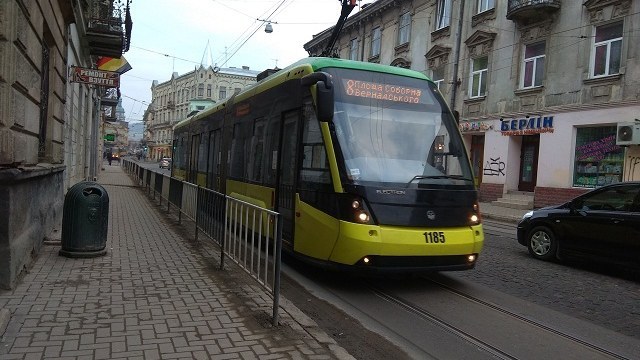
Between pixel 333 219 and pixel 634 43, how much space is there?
1486cm

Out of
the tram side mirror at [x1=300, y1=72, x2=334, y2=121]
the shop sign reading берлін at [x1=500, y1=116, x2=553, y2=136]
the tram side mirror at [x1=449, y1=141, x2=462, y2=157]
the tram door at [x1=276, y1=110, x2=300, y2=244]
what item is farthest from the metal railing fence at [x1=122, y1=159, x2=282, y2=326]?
the shop sign reading берлін at [x1=500, y1=116, x2=553, y2=136]

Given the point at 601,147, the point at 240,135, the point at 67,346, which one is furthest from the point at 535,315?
the point at 601,147

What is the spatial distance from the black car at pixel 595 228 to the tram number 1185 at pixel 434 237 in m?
3.30

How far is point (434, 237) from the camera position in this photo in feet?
19.9

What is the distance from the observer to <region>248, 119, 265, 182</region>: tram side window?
27.8ft

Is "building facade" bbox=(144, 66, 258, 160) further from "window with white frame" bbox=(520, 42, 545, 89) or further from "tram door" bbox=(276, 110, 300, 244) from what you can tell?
"tram door" bbox=(276, 110, 300, 244)

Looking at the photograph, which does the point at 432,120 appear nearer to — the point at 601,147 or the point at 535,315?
the point at 535,315

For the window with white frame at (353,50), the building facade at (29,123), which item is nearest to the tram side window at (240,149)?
the building facade at (29,123)

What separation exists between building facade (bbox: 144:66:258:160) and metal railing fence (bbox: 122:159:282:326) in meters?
68.6

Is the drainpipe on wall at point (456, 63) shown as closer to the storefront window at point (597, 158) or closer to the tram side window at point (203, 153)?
the storefront window at point (597, 158)

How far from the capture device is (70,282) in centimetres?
552

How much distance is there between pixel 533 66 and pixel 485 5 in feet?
14.8

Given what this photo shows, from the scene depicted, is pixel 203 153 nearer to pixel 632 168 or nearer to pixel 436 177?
pixel 436 177

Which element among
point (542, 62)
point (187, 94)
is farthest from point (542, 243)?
point (187, 94)
